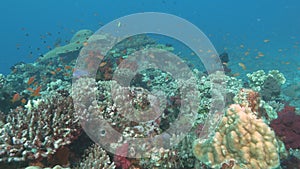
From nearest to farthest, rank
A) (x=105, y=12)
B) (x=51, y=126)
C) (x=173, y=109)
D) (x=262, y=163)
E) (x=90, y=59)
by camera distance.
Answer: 1. (x=262, y=163)
2. (x=51, y=126)
3. (x=173, y=109)
4. (x=90, y=59)
5. (x=105, y=12)

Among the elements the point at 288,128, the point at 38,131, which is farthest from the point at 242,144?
the point at 38,131

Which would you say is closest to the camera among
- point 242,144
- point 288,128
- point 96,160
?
point 242,144

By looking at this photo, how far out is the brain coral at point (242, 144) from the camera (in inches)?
143

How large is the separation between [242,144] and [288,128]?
2.12m

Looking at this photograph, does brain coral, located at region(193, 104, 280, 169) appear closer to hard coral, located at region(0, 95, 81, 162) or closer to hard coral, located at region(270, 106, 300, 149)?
hard coral, located at region(270, 106, 300, 149)

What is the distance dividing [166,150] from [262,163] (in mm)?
1569

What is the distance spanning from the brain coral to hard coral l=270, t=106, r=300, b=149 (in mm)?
1642

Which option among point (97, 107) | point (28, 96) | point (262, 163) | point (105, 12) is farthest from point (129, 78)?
point (105, 12)

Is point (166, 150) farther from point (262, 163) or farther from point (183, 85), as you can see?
point (183, 85)

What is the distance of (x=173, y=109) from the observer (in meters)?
6.80

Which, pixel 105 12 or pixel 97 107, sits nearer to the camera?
pixel 97 107

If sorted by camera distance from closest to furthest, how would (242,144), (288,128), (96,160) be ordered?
(242,144)
(96,160)
(288,128)

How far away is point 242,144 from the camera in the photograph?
3.74 metres

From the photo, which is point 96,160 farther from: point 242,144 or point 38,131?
point 242,144
